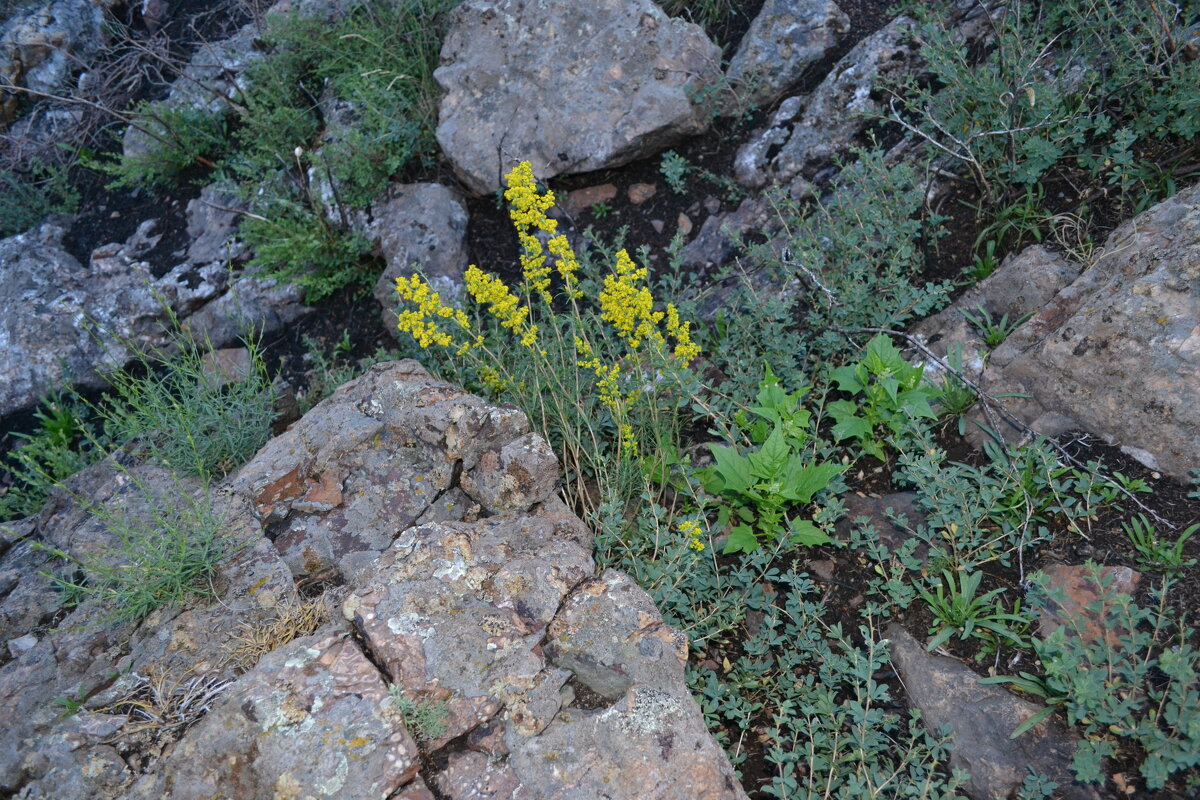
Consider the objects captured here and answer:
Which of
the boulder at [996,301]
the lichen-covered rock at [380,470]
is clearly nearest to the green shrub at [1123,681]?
the boulder at [996,301]

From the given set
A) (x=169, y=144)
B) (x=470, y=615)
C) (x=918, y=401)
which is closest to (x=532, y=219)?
(x=470, y=615)

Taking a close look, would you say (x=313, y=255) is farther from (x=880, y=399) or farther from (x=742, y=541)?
(x=880, y=399)

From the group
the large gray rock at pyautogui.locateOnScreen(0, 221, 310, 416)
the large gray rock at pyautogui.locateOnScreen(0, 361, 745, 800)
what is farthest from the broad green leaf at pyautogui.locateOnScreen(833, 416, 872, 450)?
the large gray rock at pyautogui.locateOnScreen(0, 221, 310, 416)

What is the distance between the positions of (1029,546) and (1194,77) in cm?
280

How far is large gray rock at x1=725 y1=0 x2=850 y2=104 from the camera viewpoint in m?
5.96

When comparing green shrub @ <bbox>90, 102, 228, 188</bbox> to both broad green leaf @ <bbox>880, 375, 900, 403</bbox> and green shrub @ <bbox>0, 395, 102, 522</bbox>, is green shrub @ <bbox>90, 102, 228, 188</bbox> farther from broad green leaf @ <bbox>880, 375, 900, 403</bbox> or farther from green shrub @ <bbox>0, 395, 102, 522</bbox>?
broad green leaf @ <bbox>880, 375, 900, 403</bbox>

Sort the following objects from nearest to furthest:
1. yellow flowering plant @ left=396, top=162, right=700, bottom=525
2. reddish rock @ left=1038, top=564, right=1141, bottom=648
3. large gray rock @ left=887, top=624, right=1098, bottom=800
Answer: large gray rock @ left=887, top=624, right=1098, bottom=800
reddish rock @ left=1038, top=564, right=1141, bottom=648
yellow flowering plant @ left=396, top=162, right=700, bottom=525

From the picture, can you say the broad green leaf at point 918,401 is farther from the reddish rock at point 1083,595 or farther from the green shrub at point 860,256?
the reddish rock at point 1083,595

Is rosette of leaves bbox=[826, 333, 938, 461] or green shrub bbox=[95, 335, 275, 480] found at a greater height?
green shrub bbox=[95, 335, 275, 480]

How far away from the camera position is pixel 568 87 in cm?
610

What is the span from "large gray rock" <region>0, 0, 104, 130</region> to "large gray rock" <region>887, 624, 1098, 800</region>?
8883mm

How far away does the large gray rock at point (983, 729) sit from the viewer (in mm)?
2928

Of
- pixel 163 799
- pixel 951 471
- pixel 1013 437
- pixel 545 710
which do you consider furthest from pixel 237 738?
Answer: pixel 1013 437

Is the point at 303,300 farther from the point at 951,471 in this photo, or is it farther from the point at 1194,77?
the point at 1194,77
